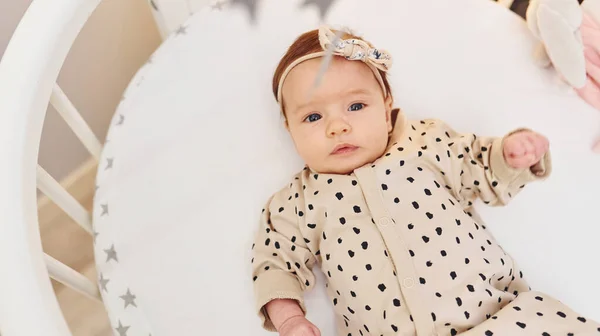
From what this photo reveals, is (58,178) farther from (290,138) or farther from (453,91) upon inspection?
(453,91)

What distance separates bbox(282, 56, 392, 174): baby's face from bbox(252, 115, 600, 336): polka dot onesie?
0.08 ft

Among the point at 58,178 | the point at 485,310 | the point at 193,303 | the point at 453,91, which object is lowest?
the point at 485,310

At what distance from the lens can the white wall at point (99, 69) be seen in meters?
1.11

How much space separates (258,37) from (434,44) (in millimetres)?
274

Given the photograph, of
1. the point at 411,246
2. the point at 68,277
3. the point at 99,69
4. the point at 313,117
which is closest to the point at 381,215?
the point at 411,246

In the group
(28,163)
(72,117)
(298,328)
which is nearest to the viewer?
(28,163)

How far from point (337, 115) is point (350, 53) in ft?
0.26

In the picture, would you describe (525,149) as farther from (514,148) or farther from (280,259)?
(280,259)

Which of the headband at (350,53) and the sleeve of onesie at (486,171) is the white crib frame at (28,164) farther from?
the sleeve of onesie at (486,171)

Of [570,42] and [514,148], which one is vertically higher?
[570,42]

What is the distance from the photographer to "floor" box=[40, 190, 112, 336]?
46.4 inches

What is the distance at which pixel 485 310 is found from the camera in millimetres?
672

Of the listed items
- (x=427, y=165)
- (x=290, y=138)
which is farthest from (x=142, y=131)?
(x=427, y=165)

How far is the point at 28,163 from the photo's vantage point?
21.5 inches
